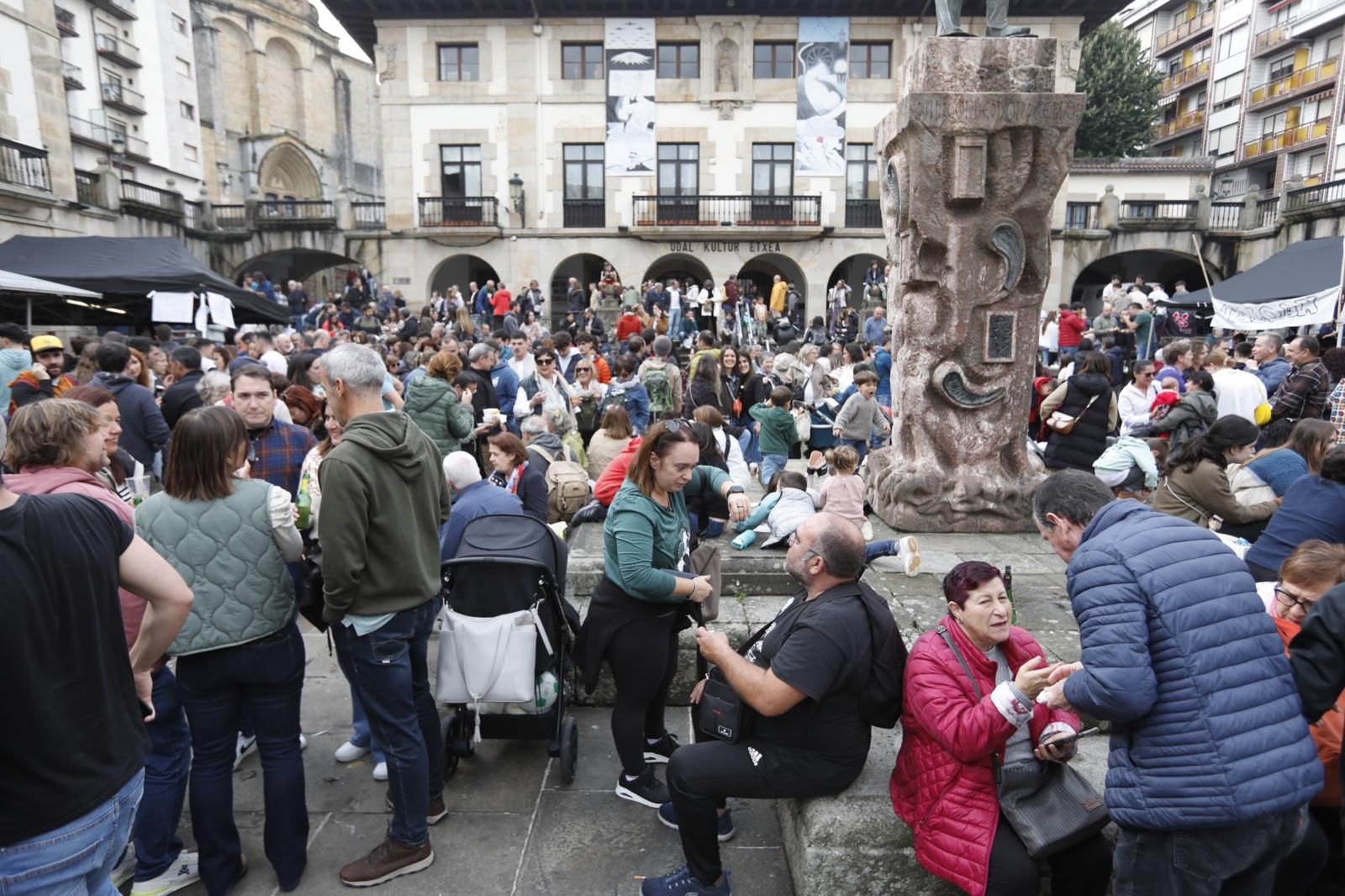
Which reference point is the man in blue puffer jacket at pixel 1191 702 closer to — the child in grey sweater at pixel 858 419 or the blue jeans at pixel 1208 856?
the blue jeans at pixel 1208 856

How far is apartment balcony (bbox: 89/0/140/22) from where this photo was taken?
2297 centimetres

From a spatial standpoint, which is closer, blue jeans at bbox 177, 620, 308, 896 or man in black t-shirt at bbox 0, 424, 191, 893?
man in black t-shirt at bbox 0, 424, 191, 893

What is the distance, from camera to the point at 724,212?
25.6 metres

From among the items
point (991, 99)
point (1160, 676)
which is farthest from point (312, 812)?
point (991, 99)

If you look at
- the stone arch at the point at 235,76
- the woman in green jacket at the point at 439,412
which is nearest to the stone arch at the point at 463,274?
the stone arch at the point at 235,76

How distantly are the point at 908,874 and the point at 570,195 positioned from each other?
25.2 meters

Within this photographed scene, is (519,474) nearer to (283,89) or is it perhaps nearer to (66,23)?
(66,23)

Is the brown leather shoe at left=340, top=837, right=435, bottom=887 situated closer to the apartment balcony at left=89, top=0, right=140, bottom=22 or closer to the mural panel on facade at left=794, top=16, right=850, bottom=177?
the mural panel on facade at left=794, top=16, right=850, bottom=177

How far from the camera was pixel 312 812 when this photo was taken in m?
3.63

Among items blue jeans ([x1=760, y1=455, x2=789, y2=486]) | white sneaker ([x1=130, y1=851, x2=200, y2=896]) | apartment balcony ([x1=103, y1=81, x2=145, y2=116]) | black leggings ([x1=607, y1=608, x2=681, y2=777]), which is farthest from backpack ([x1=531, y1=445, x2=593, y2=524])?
apartment balcony ([x1=103, y1=81, x2=145, y2=116])

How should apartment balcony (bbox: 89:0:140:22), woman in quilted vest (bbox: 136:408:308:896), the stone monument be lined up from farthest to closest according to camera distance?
apartment balcony (bbox: 89:0:140:22)
the stone monument
woman in quilted vest (bbox: 136:408:308:896)

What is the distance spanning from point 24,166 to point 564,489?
60.9 feet

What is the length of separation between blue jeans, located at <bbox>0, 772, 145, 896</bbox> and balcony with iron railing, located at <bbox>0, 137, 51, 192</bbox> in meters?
19.8

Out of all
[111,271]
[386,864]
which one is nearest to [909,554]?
[386,864]
